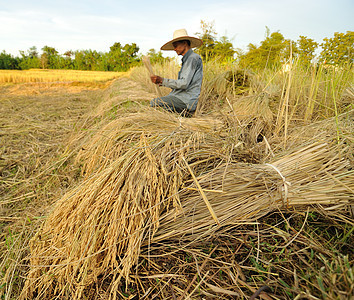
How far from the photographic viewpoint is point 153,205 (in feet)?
3.45

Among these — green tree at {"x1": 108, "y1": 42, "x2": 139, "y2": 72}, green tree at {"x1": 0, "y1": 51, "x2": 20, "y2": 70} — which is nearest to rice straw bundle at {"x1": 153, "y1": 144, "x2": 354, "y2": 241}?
green tree at {"x1": 108, "y1": 42, "x2": 139, "y2": 72}

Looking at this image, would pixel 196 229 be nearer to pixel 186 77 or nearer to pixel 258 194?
pixel 258 194

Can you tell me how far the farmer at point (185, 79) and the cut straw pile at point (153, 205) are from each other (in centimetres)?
178

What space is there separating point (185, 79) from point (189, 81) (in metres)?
0.07

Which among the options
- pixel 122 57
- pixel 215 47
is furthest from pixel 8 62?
pixel 215 47

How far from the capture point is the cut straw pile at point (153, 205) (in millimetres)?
955

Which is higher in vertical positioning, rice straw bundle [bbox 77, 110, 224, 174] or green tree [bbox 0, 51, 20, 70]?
green tree [bbox 0, 51, 20, 70]

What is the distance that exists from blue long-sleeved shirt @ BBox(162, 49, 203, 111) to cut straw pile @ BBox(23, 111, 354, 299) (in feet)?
5.87

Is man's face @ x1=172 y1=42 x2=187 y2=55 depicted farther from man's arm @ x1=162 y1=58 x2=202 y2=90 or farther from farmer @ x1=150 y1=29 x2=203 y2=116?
man's arm @ x1=162 y1=58 x2=202 y2=90

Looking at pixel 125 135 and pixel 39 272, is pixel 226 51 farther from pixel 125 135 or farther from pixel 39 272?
pixel 39 272

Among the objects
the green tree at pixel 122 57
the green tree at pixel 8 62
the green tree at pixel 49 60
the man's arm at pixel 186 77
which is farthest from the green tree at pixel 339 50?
the green tree at pixel 8 62

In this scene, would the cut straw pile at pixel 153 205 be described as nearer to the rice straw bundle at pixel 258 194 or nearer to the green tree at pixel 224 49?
the rice straw bundle at pixel 258 194

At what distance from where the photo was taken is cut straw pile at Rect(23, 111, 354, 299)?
0.95m

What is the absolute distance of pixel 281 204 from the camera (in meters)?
1.05
